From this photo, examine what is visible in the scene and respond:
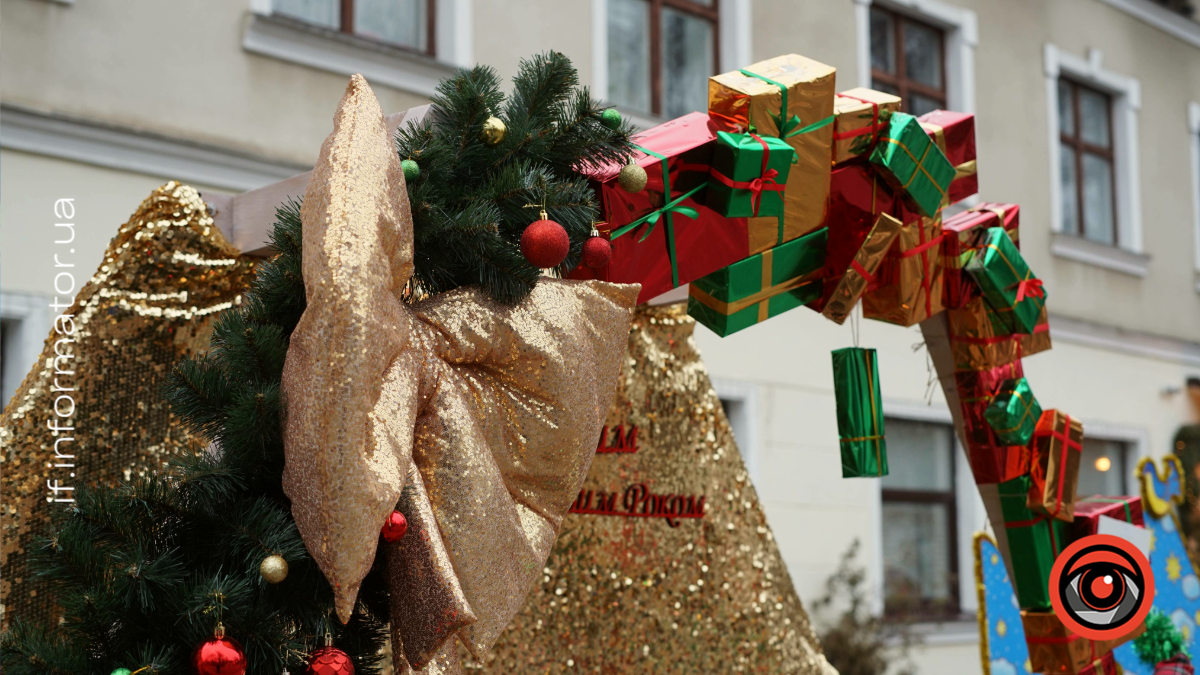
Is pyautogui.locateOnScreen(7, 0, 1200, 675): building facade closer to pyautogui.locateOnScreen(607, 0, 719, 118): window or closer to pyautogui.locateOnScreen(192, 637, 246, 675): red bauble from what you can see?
pyautogui.locateOnScreen(607, 0, 719, 118): window

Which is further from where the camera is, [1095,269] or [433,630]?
[1095,269]

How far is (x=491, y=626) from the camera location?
1202 mm

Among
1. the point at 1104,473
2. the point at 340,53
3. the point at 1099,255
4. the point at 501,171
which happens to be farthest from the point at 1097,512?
the point at 1104,473

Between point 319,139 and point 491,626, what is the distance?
3.83 metres

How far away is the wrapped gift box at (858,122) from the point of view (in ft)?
6.01

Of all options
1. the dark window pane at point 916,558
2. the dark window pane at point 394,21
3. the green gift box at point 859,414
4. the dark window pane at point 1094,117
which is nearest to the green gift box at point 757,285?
the green gift box at point 859,414

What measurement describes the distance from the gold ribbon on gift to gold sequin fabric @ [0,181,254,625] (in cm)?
75

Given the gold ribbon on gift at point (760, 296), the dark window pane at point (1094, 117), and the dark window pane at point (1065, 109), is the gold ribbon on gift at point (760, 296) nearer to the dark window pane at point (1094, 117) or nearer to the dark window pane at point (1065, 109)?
the dark window pane at point (1065, 109)

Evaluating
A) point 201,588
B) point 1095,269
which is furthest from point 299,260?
point 1095,269

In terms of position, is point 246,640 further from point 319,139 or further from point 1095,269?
point 1095,269

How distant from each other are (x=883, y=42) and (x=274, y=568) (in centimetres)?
673

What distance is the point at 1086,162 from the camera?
27.9 feet

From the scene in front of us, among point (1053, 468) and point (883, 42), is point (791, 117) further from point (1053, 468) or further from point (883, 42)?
point (883, 42)

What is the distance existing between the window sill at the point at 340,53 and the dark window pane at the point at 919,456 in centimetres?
354
